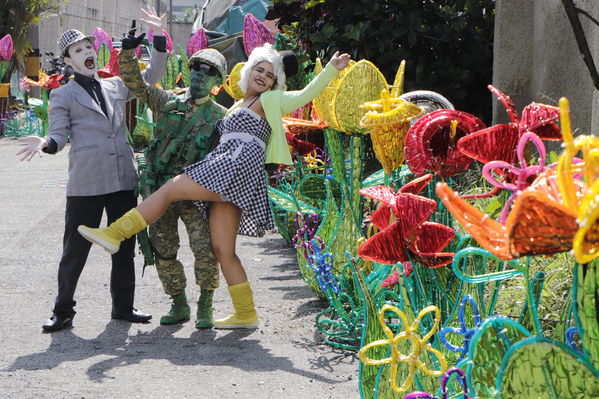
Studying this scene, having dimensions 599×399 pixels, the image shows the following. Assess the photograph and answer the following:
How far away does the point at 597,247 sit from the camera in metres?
1.75

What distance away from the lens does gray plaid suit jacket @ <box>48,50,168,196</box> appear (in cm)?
542

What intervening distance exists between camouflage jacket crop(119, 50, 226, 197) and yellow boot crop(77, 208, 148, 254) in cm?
40

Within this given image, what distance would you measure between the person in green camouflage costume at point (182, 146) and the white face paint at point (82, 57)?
216mm

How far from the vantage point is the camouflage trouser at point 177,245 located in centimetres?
549

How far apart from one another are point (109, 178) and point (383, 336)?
2.57 meters

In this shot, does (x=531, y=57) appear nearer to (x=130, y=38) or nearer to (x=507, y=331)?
(x=130, y=38)

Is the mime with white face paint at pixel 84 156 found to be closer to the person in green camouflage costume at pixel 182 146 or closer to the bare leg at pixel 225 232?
the person in green camouflage costume at pixel 182 146

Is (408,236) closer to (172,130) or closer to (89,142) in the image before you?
(172,130)

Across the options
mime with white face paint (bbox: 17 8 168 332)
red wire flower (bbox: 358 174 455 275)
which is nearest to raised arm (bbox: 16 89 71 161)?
mime with white face paint (bbox: 17 8 168 332)

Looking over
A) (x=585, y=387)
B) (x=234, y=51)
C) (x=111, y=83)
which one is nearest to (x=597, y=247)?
(x=585, y=387)

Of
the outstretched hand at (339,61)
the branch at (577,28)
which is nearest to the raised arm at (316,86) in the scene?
the outstretched hand at (339,61)

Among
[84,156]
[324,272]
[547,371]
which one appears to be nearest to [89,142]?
[84,156]

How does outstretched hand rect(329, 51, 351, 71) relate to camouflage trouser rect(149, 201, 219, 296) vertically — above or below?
above

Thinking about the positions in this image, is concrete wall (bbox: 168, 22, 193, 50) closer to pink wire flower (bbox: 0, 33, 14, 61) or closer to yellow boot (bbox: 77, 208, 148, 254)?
pink wire flower (bbox: 0, 33, 14, 61)
